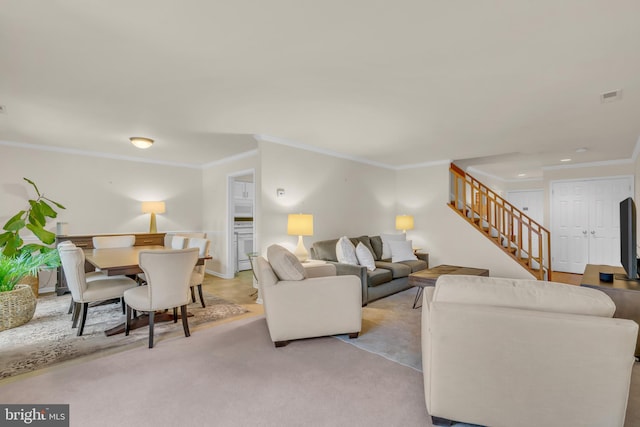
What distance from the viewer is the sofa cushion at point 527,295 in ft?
4.96

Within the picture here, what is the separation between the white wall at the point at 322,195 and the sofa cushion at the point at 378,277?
3.94 feet

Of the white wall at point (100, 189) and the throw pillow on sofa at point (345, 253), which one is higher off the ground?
the white wall at point (100, 189)

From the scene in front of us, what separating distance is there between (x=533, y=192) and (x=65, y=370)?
10030mm

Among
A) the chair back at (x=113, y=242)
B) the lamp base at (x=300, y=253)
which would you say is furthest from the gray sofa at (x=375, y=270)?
the chair back at (x=113, y=242)

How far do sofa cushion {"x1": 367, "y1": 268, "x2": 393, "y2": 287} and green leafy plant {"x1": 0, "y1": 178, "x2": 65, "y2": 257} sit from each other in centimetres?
463

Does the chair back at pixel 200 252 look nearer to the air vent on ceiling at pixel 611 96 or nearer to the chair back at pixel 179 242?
the chair back at pixel 179 242

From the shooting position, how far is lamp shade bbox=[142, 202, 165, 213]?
18.5 feet

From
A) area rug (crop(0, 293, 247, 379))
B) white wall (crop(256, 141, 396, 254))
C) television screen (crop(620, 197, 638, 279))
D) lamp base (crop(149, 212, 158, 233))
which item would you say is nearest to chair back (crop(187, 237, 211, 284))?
area rug (crop(0, 293, 247, 379))

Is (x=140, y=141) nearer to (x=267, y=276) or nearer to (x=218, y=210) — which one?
(x=218, y=210)

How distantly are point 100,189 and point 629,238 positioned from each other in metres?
7.10

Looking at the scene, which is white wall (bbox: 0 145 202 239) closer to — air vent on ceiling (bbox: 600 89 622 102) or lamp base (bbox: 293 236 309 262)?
lamp base (bbox: 293 236 309 262)

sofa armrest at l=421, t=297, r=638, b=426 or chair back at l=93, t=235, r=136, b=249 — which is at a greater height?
chair back at l=93, t=235, r=136, b=249

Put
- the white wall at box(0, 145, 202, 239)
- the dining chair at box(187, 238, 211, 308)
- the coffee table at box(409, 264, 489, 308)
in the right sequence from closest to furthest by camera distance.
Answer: the coffee table at box(409, 264, 489, 308), the dining chair at box(187, 238, 211, 308), the white wall at box(0, 145, 202, 239)

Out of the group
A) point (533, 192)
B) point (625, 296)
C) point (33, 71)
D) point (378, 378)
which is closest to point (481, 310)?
point (378, 378)
